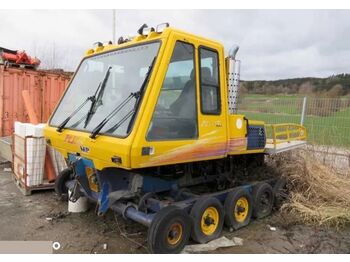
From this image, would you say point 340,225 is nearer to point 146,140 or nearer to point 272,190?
point 272,190

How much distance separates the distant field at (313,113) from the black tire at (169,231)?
3.68m

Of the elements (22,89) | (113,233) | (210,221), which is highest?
(22,89)

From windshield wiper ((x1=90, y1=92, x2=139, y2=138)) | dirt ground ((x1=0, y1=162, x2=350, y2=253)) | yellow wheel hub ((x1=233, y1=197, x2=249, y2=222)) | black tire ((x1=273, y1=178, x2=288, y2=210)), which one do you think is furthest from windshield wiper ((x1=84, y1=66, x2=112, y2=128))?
black tire ((x1=273, y1=178, x2=288, y2=210))

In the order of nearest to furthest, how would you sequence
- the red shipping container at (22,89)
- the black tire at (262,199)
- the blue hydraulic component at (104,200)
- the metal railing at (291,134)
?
the blue hydraulic component at (104,200), the black tire at (262,199), the metal railing at (291,134), the red shipping container at (22,89)

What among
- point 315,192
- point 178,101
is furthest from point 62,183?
point 315,192

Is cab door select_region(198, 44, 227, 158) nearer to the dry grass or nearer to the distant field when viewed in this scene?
the dry grass

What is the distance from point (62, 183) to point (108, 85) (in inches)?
81.2

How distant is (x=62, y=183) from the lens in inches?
213

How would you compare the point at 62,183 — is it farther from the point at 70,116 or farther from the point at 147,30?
the point at 147,30

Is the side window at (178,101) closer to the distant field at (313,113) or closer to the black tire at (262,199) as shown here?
the black tire at (262,199)

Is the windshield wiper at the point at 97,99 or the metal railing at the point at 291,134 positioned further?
the metal railing at the point at 291,134

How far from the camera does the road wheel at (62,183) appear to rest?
5.38 meters

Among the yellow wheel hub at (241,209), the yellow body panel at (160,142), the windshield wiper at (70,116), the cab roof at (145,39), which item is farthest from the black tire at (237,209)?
the windshield wiper at (70,116)

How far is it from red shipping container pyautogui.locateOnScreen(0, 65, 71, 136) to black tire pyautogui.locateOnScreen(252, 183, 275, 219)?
621 cm
